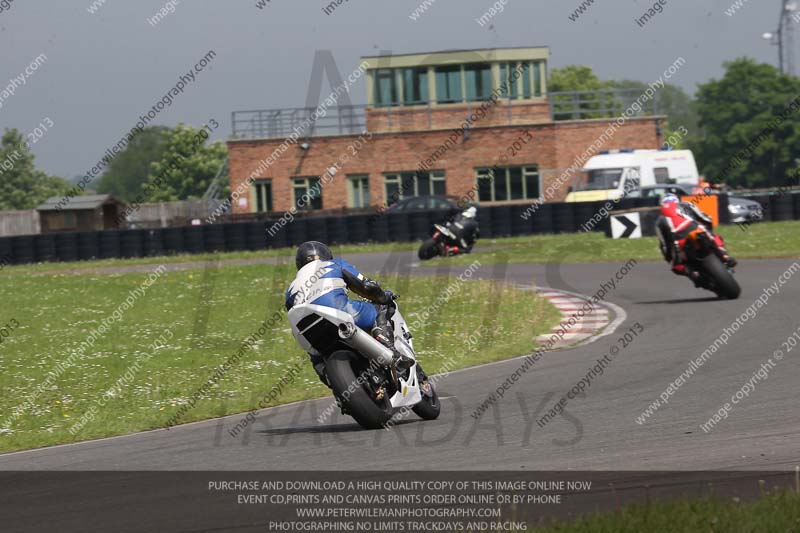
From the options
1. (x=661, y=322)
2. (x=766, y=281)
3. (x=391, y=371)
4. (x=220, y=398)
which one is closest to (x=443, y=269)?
(x=766, y=281)

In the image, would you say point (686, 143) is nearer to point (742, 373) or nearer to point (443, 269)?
point (443, 269)

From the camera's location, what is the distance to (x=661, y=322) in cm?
1536

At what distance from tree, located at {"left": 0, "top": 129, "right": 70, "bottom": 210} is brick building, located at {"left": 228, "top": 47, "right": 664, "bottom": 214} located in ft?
254

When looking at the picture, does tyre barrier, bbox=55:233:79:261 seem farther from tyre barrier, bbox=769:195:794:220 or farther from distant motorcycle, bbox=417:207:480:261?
tyre barrier, bbox=769:195:794:220

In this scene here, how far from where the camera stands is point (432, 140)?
1943 inches

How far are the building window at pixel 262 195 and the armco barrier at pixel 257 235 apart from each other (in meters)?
14.7

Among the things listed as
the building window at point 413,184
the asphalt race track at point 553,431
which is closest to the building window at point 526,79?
the building window at point 413,184

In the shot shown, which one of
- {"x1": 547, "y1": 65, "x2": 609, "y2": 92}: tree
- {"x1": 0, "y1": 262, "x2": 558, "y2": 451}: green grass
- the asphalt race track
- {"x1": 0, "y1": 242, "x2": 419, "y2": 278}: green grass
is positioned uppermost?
{"x1": 547, "y1": 65, "x2": 609, "y2": 92}: tree

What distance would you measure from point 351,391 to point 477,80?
42.6m

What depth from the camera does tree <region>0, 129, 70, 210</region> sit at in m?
126

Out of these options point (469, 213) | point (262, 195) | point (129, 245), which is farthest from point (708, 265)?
point (262, 195)

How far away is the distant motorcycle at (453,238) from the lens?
28781 mm

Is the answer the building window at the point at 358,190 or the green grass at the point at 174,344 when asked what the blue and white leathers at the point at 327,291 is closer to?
the green grass at the point at 174,344
